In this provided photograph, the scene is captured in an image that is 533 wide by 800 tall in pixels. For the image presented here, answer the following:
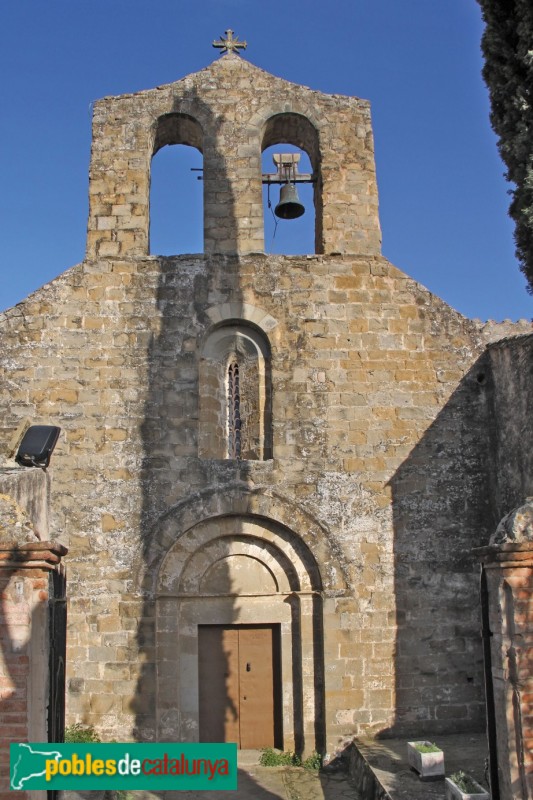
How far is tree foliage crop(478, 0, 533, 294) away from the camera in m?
7.82

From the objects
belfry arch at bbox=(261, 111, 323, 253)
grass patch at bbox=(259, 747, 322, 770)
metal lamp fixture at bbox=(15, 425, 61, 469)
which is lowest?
grass patch at bbox=(259, 747, 322, 770)

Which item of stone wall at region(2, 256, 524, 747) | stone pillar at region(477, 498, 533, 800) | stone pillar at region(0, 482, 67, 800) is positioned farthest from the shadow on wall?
stone pillar at region(0, 482, 67, 800)

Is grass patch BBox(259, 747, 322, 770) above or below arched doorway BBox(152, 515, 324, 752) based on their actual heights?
below

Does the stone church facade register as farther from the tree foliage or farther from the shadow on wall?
the tree foliage

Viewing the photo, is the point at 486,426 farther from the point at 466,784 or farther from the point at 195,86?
the point at 195,86

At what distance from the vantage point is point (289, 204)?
11617 mm

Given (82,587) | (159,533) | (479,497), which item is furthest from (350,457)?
(82,587)

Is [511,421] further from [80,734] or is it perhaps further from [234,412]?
[80,734]

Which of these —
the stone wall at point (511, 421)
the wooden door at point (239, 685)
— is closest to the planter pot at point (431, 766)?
the wooden door at point (239, 685)

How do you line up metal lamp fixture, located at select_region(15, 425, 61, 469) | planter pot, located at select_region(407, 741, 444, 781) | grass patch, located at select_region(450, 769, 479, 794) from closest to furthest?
metal lamp fixture, located at select_region(15, 425, 61, 469)
grass patch, located at select_region(450, 769, 479, 794)
planter pot, located at select_region(407, 741, 444, 781)

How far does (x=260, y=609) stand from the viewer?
980cm

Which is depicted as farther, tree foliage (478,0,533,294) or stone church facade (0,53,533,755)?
stone church facade (0,53,533,755)
